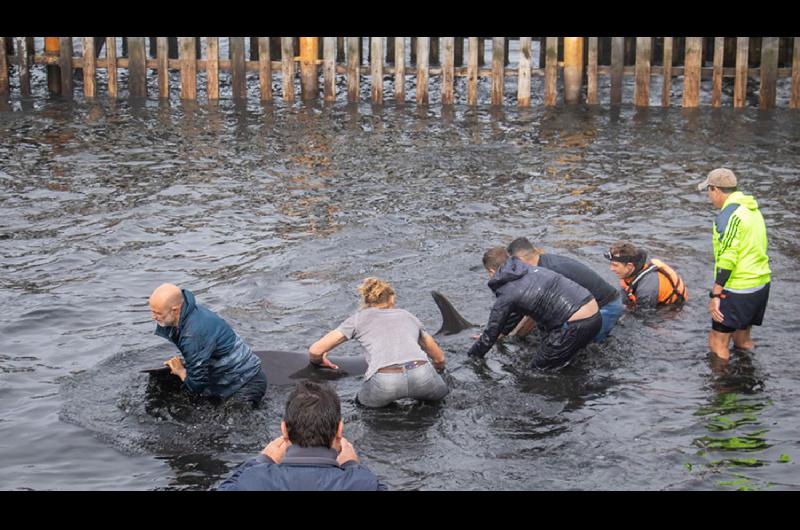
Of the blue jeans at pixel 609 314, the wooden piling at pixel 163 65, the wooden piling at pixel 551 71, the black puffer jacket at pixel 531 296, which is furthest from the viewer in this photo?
the wooden piling at pixel 163 65

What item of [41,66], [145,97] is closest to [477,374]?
[145,97]

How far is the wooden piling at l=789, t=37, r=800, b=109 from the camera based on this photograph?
72.4 feet

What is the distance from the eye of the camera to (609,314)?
37.1ft

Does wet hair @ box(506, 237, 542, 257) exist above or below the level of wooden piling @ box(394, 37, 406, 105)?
below

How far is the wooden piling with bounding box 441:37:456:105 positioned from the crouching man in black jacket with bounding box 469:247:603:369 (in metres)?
13.3

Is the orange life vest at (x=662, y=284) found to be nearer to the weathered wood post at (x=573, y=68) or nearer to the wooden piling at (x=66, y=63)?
the weathered wood post at (x=573, y=68)

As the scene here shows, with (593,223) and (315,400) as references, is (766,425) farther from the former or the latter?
(593,223)

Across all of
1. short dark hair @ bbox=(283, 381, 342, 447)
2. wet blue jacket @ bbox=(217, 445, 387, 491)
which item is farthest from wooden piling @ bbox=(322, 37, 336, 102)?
wet blue jacket @ bbox=(217, 445, 387, 491)

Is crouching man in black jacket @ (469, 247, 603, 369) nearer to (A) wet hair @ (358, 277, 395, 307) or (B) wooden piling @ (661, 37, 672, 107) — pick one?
(A) wet hair @ (358, 277, 395, 307)

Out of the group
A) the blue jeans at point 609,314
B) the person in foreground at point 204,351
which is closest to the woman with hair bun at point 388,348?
the person in foreground at point 204,351

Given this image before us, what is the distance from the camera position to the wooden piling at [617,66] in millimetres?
22422

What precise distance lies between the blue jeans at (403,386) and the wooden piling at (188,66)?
613 inches

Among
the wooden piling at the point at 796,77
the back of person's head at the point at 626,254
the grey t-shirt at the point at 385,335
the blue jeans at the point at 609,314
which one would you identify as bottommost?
the blue jeans at the point at 609,314

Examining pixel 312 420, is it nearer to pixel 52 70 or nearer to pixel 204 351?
pixel 204 351
